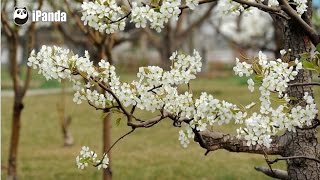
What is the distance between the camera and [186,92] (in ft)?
8.56

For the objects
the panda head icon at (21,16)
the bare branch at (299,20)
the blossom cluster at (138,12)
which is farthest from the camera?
the panda head icon at (21,16)

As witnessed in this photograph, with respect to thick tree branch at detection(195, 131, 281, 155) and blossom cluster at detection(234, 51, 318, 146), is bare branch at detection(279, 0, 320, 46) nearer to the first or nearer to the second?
blossom cluster at detection(234, 51, 318, 146)

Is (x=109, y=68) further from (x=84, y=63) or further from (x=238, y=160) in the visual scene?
(x=238, y=160)

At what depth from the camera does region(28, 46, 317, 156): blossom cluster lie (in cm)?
242

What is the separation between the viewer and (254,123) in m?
2.48

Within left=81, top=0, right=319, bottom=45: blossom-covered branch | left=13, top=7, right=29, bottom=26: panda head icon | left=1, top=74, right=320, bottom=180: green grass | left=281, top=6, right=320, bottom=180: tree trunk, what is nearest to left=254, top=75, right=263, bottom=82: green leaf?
left=81, top=0, right=319, bottom=45: blossom-covered branch

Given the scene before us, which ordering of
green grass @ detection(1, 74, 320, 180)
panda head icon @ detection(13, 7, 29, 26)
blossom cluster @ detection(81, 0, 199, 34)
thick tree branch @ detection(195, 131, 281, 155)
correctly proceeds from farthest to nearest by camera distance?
→ green grass @ detection(1, 74, 320, 180) < panda head icon @ detection(13, 7, 29, 26) < thick tree branch @ detection(195, 131, 281, 155) < blossom cluster @ detection(81, 0, 199, 34)

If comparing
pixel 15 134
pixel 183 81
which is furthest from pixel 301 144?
pixel 15 134

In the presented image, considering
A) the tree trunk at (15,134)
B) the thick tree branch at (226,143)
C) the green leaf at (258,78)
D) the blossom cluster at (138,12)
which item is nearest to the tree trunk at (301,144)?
the thick tree branch at (226,143)

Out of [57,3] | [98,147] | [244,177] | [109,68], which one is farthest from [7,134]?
[109,68]

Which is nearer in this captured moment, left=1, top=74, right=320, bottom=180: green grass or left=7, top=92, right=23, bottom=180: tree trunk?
left=7, top=92, right=23, bottom=180: tree trunk

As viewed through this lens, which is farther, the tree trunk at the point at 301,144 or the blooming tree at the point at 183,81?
the tree trunk at the point at 301,144

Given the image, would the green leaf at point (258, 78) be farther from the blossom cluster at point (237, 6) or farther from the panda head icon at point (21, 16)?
the panda head icon at point (21, 16)

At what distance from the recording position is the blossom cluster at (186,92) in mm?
2424
